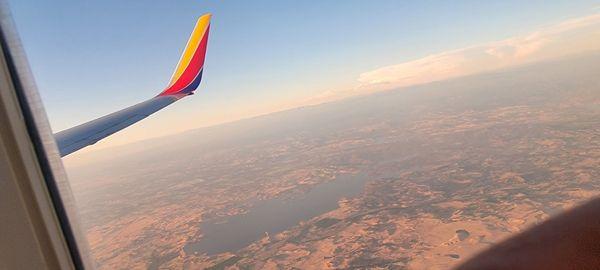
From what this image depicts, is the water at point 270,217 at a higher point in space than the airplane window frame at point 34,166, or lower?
lower

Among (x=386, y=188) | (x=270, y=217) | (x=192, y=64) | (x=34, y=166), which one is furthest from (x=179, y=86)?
(x=386, y=188)

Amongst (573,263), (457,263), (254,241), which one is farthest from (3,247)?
(254,241)

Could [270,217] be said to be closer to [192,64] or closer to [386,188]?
[386,188]

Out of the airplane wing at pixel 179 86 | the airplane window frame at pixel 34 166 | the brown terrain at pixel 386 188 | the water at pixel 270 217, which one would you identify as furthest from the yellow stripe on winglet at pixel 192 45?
the water at pixel 270 217

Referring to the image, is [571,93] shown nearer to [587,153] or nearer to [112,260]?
[587,153]

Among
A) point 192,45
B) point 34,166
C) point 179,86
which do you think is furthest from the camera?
point 179,86

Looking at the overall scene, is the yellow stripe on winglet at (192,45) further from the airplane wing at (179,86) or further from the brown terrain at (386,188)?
the brown terrain at (386,188)

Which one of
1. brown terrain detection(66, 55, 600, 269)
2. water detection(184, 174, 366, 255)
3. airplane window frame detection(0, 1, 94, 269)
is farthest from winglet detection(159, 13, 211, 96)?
water detection(184, 174, 366, 255)
